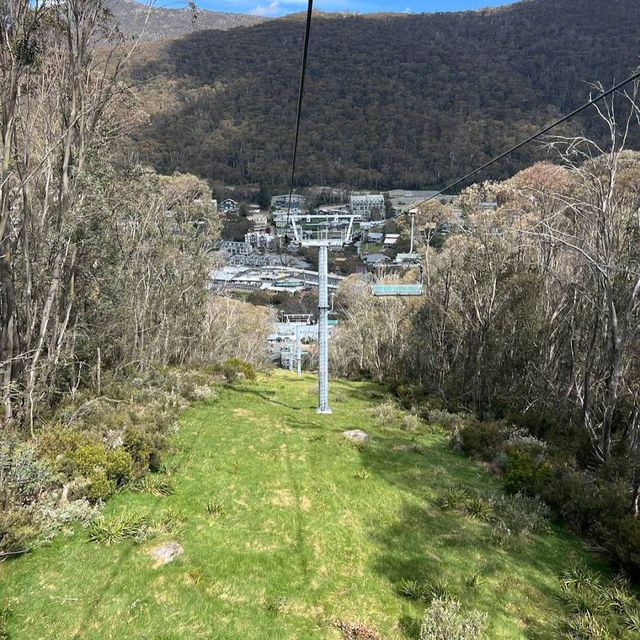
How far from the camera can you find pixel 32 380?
7859mm

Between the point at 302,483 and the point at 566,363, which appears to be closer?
the point at 302,483

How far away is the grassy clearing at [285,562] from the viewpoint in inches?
193

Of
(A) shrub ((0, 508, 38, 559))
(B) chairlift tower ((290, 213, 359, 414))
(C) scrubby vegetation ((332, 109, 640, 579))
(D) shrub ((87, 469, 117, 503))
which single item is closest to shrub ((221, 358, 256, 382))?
(B) chairlift tower ((290, 213, 359, 414))

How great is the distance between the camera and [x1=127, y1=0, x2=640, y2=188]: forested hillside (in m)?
101

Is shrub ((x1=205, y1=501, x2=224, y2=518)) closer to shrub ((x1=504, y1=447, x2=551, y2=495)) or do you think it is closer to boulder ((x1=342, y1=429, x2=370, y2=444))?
boulder ((x1=342, y1=429, x2=370, y2=444))

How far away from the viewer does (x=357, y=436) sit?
1127 centimetres

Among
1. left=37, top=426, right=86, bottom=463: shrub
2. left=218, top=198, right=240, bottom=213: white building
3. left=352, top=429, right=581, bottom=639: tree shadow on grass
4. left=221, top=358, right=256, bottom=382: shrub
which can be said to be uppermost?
left=218, top=198, right=240, bottom=213: white building

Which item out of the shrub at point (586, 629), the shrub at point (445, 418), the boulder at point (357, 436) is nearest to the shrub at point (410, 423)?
the shrub at point (445, 418)

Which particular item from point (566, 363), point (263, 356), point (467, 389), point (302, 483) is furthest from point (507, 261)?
point (263, 356)

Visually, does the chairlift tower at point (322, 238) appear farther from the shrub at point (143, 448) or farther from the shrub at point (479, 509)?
the shrub at point (479, 509)

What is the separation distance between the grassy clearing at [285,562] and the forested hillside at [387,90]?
74.4 metres

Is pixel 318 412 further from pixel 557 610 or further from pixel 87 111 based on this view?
pixel 87 111

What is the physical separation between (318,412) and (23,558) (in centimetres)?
898

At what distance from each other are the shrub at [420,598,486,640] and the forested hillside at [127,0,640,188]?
76995 millimetres
